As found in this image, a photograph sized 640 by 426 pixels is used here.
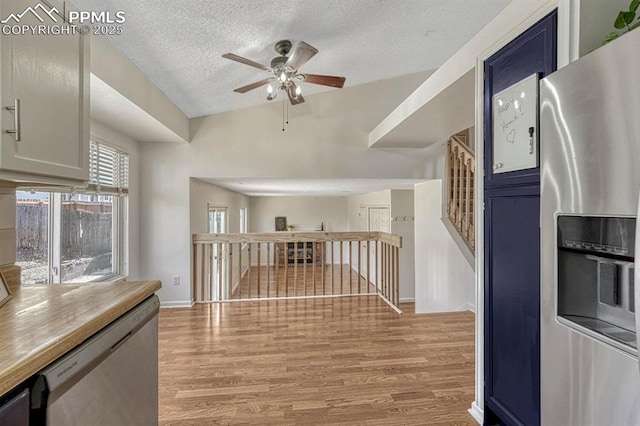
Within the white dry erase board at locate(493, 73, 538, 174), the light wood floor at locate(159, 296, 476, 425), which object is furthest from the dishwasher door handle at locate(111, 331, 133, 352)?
the white dry erase board at locate(493, 73, 538, 174)

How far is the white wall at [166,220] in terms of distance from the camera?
13.6ft

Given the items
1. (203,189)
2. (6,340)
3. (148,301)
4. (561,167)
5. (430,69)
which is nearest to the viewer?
(6,340)

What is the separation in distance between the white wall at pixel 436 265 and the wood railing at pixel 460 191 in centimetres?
18

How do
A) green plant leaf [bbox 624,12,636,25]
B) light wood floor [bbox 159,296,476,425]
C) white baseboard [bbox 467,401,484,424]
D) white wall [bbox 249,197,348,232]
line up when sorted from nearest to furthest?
green plant leaf [bbox 624,12,636,25]
white baseboard [bbox 467,401,484,424]
light wood floor [bbox 159,296,476,425]
white wall [bbox 249,197,348,232]

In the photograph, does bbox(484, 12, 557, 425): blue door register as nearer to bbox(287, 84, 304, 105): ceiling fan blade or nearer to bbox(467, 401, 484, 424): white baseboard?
bbox(467, 401, 484, 424): white baseboard

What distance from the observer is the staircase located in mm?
4289

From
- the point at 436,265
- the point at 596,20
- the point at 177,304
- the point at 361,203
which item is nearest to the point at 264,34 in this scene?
the point at 596,20

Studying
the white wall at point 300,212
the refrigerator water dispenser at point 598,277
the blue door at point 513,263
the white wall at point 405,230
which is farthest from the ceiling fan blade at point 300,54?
the white wall at point 300,212

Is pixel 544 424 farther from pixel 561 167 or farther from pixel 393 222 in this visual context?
pixel 393 222

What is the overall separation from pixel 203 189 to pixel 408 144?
3.13 metres

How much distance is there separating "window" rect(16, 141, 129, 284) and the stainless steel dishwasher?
1.25 m

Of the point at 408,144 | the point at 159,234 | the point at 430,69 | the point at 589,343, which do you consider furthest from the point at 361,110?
the point at 589,343

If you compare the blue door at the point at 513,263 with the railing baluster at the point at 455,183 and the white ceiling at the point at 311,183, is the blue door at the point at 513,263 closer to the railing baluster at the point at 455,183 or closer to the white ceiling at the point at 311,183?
the railing baluster at the point at 455,183

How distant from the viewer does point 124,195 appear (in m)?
3.79
